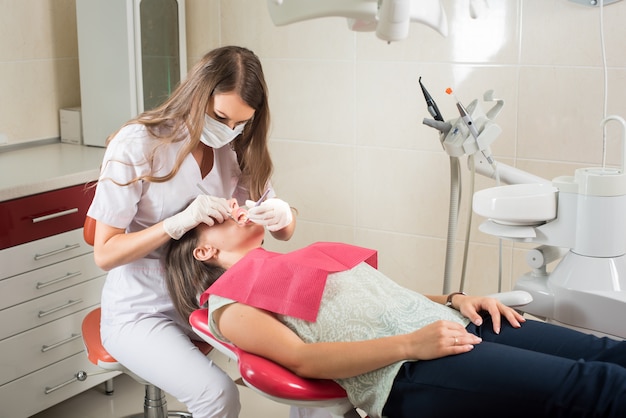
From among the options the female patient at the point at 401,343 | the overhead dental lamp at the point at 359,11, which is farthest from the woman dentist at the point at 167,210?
the overhead dental lamp at the point at 359,11

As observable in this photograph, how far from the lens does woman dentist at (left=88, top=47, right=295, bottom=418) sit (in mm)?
1879

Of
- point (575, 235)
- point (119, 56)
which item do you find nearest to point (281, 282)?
point (575, 235)

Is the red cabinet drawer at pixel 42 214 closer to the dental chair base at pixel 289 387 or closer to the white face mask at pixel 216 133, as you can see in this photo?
the white face mask at pixel 216 133

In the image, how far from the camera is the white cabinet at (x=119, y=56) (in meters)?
2.79

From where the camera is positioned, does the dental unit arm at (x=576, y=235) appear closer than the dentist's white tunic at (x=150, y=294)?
Yes

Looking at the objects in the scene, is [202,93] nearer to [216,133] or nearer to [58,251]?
[216,133]

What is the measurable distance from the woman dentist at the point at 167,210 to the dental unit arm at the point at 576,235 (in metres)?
0.59

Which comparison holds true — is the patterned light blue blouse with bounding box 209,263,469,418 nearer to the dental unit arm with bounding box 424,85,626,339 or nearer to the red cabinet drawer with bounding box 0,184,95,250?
the dental unit arm with bounding box 424,85,626,339

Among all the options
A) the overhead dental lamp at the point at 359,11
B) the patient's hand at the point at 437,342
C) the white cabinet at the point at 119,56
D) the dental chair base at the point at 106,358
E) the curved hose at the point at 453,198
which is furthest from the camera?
the white cabinet at the point at 119,56

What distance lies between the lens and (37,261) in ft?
7.84

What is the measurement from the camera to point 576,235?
177 cm

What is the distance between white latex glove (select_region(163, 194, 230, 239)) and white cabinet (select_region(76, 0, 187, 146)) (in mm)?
1074

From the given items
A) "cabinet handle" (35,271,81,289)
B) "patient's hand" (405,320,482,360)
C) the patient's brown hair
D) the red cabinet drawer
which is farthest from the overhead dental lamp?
"cabinet handle" (35,271,81,289)

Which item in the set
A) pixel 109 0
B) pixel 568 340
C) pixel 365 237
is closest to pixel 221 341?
pixel 568 340
